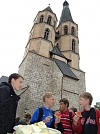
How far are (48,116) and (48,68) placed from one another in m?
14.2

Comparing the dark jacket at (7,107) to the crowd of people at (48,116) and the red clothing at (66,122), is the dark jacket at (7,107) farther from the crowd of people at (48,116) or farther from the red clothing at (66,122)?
the red clothing at (66,122)

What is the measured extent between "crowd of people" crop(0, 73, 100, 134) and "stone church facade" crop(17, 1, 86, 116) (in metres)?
9.58

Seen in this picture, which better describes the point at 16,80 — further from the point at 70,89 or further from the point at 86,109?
the point at 70,89

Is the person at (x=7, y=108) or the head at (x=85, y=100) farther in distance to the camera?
the head at (x=85, y=100)

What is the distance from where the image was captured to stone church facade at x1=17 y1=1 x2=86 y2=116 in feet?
46.8

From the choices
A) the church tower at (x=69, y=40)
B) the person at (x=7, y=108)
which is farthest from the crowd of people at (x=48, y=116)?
the church tower at (x=69, y=40)

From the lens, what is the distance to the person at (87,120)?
2953 millimetres

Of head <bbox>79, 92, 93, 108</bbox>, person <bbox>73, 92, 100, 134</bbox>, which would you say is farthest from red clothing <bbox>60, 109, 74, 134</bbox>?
→ head <bbox>79, 92, 93, 108</bbox>

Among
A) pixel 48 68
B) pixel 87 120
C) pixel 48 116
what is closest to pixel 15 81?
pixel 48 116

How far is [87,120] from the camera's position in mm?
3072

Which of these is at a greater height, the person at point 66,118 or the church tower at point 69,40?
the church tower at point 69,40

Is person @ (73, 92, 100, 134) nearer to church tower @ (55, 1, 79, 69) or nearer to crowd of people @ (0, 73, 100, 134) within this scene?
crowd of people @ (0, 73, 100, 134)

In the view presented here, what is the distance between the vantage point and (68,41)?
869 inches

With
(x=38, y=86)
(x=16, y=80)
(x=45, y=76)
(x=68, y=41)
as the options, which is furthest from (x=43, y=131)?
(x=68, y=41)
